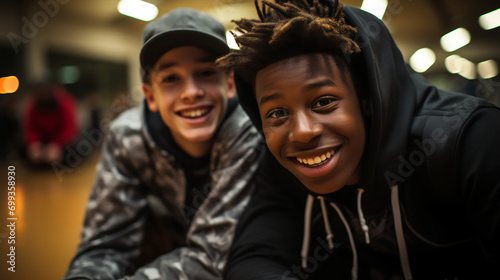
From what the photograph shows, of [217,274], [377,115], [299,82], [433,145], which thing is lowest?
[217,274]

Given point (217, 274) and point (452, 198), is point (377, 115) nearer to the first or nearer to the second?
point (452, 198)

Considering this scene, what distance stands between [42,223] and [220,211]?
1.62 meters

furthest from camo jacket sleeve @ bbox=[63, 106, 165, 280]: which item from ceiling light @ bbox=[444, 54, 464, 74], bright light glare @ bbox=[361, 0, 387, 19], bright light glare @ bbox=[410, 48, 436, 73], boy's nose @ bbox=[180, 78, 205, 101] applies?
bright light glare @ bbox=[410, 48, 436, 73]

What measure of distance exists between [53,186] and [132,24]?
3.60 metres

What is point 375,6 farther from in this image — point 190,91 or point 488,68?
point 488,68

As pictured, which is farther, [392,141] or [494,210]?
[392,141]

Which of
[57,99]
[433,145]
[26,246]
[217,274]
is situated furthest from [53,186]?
[433,145]

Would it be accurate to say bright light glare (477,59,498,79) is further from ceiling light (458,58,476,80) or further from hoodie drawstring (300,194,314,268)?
hoodie drawstring (300,194,314,268)

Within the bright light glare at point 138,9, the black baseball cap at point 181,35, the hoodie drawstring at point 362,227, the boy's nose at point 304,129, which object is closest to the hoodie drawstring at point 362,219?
the hoodie drawstring at point 362,227

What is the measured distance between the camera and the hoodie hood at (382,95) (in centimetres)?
94

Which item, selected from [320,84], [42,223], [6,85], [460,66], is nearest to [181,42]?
[320,84]

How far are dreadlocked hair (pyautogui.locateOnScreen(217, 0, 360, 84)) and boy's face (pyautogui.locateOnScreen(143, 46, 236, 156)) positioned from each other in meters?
0.31

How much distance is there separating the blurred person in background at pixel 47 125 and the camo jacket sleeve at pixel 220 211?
10.1 ft

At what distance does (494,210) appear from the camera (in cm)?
84
